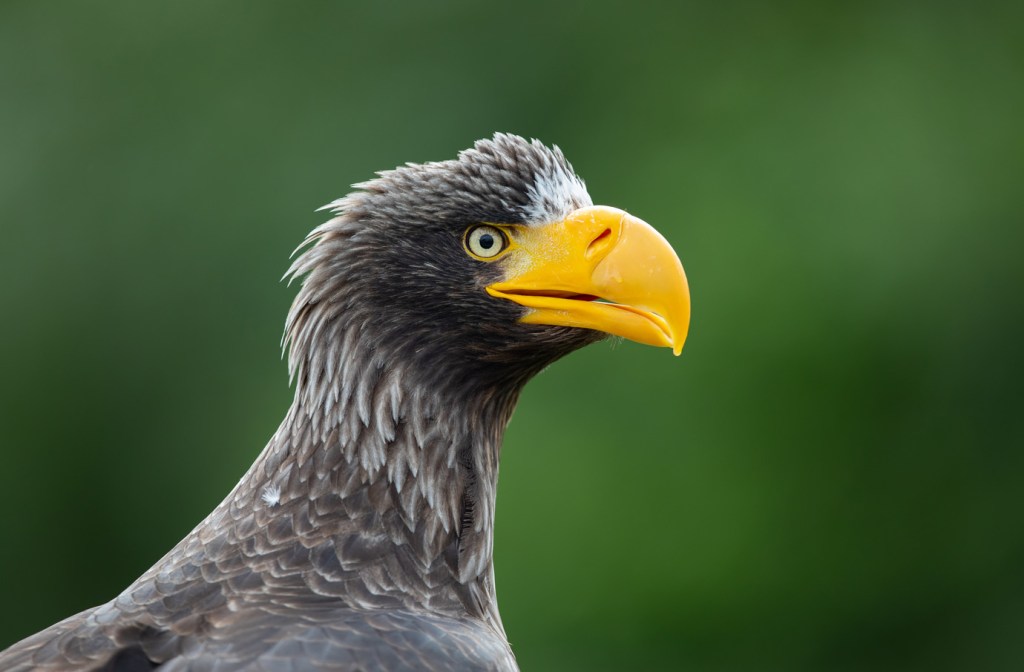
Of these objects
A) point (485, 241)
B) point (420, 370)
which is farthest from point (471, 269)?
point (420, 370)

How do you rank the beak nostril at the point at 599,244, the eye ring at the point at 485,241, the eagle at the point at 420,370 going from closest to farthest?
the eagle at the point at 420,370 → the beak nostril at the point at 599,244 → the eye ring at the point at 485,241

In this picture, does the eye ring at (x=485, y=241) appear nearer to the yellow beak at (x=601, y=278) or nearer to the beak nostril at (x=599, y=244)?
the yellow beak at (x=601, y=278)

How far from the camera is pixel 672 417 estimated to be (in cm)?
805

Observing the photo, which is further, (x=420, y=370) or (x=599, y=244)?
(x=420, y=370)

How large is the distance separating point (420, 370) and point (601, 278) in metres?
0.52

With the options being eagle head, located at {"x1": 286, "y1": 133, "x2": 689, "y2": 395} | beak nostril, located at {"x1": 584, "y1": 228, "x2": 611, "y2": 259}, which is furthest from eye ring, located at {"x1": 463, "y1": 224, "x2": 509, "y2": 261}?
beak nostril, located at {"x1": 584, "y1": 228, "x2": 611, "y2": 259}

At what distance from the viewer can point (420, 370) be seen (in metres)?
3.27

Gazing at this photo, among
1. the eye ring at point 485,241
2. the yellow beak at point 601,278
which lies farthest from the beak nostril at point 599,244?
the eye ring at point 485,241

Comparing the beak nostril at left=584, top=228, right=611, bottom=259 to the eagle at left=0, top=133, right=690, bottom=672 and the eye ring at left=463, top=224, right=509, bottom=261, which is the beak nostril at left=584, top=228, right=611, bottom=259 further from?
the eye ring at left=463, top=224, right=509, bottom=261

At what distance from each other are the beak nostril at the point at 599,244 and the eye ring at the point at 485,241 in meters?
0.22

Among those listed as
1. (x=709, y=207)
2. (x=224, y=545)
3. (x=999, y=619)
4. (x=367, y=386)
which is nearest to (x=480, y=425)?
(x=367, y=386)

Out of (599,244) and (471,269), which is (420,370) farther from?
(599,244)

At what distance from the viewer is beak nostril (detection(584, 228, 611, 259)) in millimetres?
3127

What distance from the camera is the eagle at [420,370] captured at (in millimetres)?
3006
